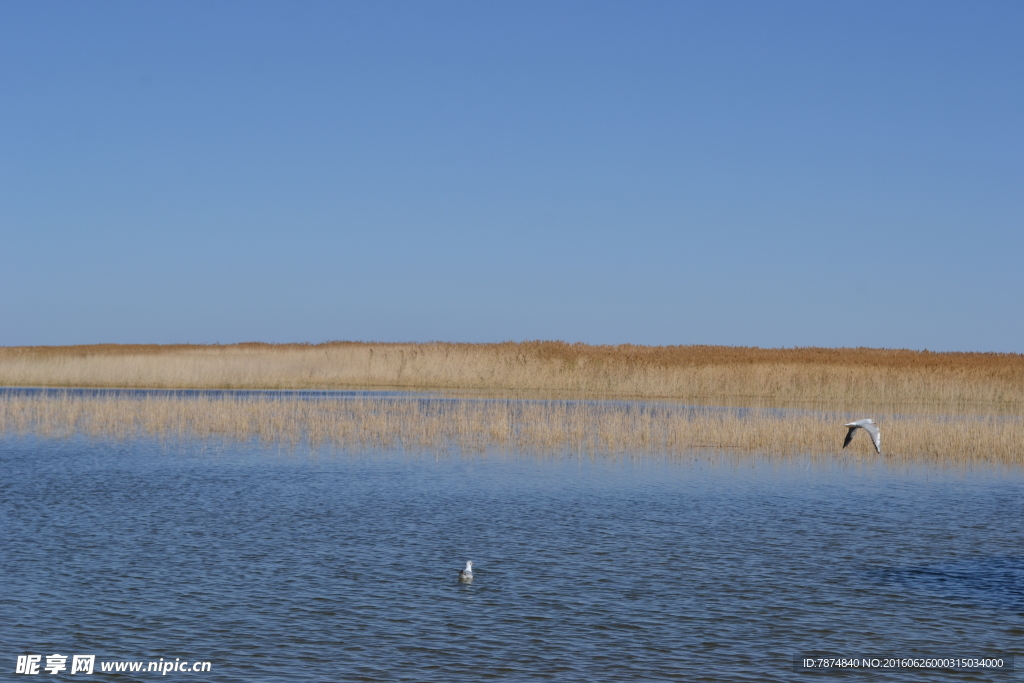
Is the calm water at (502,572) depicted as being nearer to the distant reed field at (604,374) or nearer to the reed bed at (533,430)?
the reed bed at (533,430)

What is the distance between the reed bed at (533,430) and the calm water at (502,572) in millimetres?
3246

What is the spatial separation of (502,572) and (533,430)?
34.7 ft

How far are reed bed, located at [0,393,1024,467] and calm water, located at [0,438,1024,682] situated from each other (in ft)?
10.6

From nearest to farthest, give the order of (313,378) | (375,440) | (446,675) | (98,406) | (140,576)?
(446,675), (140,576), (375,440), (98,406), (313,378)

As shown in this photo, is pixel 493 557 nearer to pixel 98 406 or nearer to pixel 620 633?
pixel 620 633

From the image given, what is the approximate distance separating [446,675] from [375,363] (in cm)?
3184

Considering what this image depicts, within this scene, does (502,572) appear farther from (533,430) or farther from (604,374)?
(604,374)

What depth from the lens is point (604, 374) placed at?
35188mm

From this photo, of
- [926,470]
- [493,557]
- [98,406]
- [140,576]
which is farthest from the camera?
[98,406]

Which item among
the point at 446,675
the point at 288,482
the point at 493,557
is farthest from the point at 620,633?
the point at 288,482

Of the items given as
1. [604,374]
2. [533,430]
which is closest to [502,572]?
[533,430]

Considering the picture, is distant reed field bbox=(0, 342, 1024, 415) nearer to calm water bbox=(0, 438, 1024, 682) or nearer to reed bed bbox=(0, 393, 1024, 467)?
reed bed bbox=(0, 393, 1024, 467)

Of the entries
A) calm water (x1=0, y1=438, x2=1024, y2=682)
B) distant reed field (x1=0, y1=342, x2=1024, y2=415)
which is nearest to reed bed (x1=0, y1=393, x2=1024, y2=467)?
calm water (x1=0, y1=438, x2=1024, y2=682)

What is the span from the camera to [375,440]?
62.7 feet
